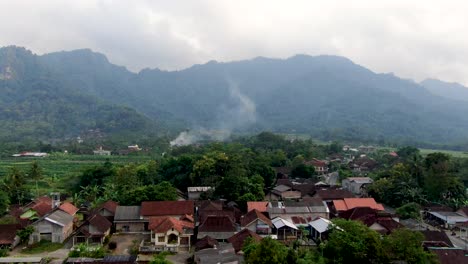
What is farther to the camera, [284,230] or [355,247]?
[284,230]

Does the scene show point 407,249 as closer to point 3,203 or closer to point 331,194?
point 331,194

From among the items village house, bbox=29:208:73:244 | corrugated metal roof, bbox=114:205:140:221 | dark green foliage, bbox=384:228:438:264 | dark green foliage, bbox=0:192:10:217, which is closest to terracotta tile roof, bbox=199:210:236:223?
corrugated metal roof, bbox=114:205:140:221

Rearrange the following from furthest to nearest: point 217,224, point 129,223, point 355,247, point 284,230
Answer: point 129,223
point 284,230
point 217,224
point 355,247

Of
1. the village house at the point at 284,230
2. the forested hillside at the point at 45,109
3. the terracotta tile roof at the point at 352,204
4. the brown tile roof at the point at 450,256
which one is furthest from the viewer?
the forested hillside at the point at 45,109

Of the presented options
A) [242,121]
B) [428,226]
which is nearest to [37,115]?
[242,121]

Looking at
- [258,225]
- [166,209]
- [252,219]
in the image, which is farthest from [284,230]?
[166,209]

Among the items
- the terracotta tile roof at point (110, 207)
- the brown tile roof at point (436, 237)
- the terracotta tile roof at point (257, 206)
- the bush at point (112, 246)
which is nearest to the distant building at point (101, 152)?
the terracotta tile roof at point (110, 207)

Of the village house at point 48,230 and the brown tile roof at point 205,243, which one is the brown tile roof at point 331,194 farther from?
the village house at point 48,230
